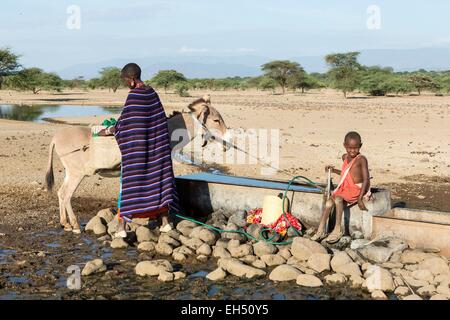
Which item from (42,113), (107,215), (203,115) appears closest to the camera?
(203,115)

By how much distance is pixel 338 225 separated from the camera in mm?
7004

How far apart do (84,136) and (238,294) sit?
3.52 metres

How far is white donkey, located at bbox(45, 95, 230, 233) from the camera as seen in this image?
773 cm

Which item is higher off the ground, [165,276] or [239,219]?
[239,219]

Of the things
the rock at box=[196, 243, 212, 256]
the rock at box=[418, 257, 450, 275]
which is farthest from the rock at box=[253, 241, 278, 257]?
the rock at box=[418, 257, 450, 275]

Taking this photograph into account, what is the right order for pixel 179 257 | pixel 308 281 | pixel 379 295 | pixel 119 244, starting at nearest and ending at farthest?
pixel 379 295 < pixel 308 281 < pixel 179 257 < pixel 119 244

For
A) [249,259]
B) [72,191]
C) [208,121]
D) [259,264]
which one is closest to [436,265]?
[259,264]

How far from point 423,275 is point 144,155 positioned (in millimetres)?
3600

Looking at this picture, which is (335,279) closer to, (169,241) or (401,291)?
(401,291)

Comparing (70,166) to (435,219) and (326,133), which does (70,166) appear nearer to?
(435,219)

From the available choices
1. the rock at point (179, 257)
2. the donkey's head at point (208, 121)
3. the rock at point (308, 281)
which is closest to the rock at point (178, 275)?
the rock at point (179, 257)

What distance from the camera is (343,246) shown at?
703 cm

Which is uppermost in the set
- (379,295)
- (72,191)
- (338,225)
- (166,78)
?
(166,78)
